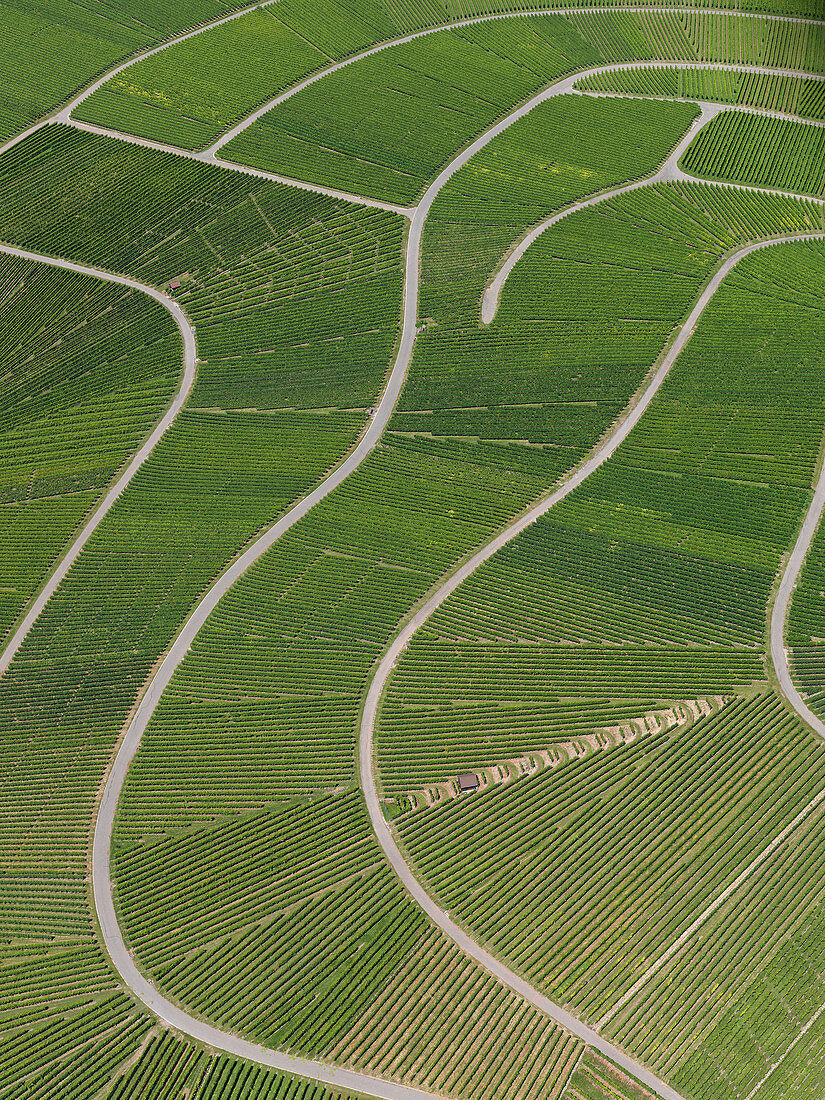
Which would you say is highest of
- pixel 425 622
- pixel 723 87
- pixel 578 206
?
pixel 723 87

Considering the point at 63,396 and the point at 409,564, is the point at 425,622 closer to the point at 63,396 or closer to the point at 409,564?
the point at 409,564

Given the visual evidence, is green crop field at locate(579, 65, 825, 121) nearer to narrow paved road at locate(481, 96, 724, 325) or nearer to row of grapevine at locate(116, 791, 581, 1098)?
narrow paved road at locate(481, 96, 724, 325)

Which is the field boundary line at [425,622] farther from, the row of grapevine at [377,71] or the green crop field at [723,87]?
the row of grapevine at [377,71]

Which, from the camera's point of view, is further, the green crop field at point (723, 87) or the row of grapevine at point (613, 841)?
the green crop field at point (723, 87)

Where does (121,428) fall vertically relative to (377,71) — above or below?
below

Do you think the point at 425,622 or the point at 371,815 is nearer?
the point at 371,815

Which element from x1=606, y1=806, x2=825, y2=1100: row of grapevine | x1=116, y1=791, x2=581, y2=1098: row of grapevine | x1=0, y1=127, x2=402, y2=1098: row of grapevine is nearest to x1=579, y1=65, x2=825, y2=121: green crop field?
x1=0, y1=127, x2=402, y2=1098: row of grapevine

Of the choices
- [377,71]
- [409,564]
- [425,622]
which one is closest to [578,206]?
[377,71]

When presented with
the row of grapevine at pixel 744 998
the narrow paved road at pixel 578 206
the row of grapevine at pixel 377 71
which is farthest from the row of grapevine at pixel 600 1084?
the row of grapevine at pixel 377 71
